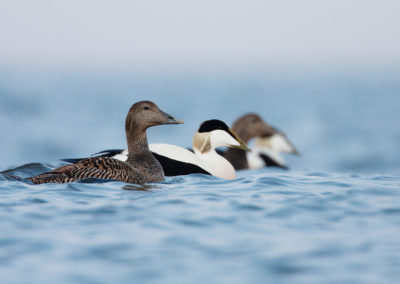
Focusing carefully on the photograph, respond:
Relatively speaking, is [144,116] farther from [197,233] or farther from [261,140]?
[261,140]

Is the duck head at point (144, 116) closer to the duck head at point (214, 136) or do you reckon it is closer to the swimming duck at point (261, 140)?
the duck head at point (214, 136)

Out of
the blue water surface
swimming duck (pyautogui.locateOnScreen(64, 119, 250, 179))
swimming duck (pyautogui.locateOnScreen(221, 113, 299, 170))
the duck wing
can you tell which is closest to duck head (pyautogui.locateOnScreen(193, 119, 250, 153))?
swimming duck (pyautogui.locateOnScreen(64, 119, 250, 179))

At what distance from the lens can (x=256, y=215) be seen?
601 cm

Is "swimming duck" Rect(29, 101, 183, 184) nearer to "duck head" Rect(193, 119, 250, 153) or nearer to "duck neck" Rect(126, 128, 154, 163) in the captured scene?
"duck neck" Rect(126, 128, 154, 163)

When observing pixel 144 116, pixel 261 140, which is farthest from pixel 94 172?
pixel 261 140

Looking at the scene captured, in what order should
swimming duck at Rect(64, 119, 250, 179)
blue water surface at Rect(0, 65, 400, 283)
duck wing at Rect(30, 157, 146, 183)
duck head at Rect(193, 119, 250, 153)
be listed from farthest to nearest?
duck head at Rect(193, 119, 250, 153) → swimming duck at Rect(64, 119, 250, 179) → duck wing at Rect(30, 157, 146, 183) → blue water surface at Rect(0, 65, 400, 283)

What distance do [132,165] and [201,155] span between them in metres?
1.79

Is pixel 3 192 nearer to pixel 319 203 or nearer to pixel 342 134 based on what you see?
pixel 319 203

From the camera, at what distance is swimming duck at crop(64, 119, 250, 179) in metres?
8.58

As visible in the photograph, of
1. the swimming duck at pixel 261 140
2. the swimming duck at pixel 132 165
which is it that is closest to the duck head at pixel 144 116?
the swimming duck at pixel 132 165

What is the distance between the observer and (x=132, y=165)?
24.9 ft

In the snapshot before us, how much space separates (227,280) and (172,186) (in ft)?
10.2

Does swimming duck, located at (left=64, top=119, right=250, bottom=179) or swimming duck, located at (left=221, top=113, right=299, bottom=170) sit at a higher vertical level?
swimming duck, located at (left=221, top=113, right=299, bottom=170)

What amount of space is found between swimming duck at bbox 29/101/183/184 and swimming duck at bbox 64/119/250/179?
2.58 feet
